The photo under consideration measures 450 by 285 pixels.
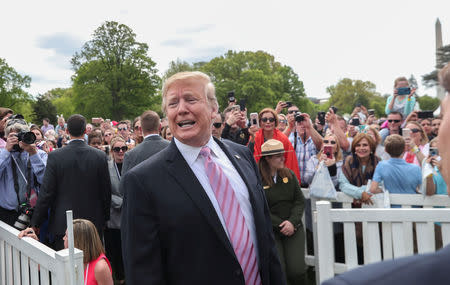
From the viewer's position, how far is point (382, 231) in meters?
2.71

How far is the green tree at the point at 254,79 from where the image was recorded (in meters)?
49.0

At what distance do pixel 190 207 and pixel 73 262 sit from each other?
0.98m

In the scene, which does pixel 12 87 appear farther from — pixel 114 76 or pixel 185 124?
pixel 185 124

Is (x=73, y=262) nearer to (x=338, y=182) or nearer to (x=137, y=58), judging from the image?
(x=338, y=182)

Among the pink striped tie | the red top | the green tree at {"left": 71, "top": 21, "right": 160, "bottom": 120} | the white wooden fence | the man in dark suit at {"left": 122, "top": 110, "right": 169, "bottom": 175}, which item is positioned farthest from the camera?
the green tree at {"left": 71, "top": 21, "right": 160, "bottom": 120}

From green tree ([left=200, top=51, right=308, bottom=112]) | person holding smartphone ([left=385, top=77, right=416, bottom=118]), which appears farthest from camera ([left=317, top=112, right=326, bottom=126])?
green tree ([left=200, top=51, right=308, bottom=112])

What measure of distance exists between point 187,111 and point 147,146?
2.55 m

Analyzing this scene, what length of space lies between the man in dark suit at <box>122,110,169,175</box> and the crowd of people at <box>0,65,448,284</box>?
0.05 feet

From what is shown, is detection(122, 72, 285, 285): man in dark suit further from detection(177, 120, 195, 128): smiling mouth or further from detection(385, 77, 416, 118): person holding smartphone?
detection(385, 77, 416, 118): person holding smartphone

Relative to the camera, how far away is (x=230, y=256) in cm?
206

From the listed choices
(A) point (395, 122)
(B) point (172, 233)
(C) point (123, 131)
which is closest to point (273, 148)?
(B) point (172, 233)

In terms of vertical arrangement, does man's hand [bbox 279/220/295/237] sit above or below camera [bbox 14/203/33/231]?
below

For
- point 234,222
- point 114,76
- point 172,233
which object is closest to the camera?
point 172,233

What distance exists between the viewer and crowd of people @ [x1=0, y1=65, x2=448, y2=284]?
2027 mm
